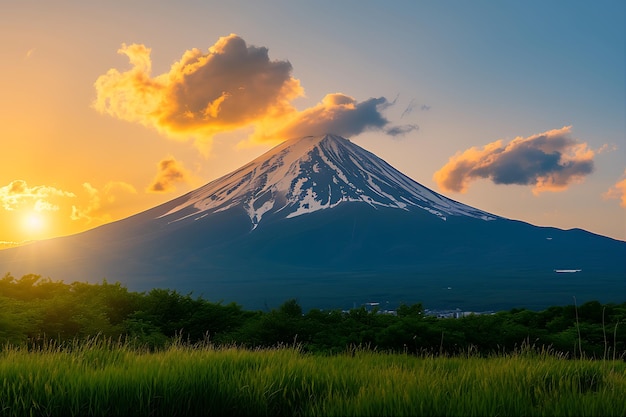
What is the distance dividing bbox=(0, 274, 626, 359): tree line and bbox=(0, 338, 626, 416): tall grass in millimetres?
7003

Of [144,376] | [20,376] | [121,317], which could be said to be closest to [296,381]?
[144,376]

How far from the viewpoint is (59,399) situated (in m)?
5.86

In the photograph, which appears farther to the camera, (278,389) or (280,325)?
(280,325)

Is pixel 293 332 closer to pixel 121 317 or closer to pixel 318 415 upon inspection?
pixel 121 317

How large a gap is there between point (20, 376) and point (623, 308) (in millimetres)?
20986

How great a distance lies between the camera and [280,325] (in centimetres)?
1783

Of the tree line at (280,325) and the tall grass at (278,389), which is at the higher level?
the tall grass at (278,389)

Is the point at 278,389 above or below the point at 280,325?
above

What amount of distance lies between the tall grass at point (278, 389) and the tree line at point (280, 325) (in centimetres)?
700

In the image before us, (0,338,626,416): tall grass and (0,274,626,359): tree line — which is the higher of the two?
(0,338,626,416): tall grass

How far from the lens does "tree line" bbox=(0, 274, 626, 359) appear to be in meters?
16.2

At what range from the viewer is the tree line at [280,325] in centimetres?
1616

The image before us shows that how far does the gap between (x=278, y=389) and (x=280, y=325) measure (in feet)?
37.7

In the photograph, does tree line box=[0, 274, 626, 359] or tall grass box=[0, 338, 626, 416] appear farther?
tree line box=[0, 274, 626, 359]
